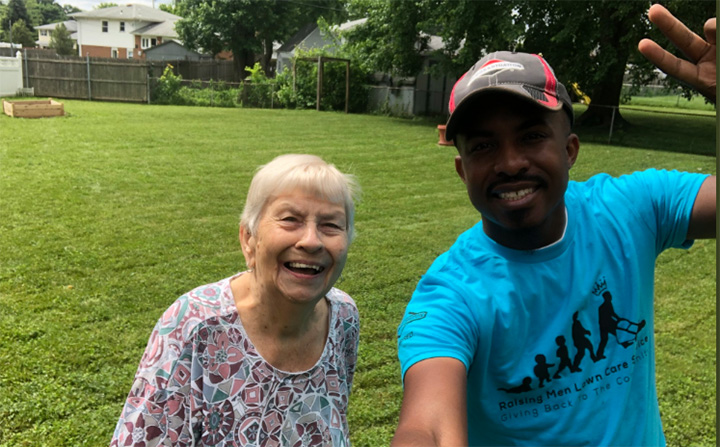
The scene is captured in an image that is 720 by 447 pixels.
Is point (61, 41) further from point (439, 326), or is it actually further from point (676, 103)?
point (439, 326)

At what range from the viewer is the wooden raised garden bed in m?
16.6

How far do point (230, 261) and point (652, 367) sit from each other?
518cm

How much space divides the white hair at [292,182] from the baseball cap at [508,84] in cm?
48

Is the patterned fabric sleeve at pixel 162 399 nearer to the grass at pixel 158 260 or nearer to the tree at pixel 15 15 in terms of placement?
the grass at pixel 158 260

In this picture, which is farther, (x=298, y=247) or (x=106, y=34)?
(x=106, y=34)

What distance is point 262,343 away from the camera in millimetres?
2037

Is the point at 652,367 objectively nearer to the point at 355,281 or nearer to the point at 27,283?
the point at 355,281

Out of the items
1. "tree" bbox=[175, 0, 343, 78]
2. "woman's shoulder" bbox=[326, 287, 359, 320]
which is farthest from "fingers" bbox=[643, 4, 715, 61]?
"tree" bbox=[175, 0, 343, 78]

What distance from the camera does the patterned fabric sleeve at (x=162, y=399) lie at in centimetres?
189

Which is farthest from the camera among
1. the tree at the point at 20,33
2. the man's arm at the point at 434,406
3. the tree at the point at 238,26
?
the tree at the point at 20,33

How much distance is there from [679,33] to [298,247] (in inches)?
46.9

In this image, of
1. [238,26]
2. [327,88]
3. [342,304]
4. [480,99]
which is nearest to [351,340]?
[342,304]

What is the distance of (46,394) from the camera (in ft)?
12.8

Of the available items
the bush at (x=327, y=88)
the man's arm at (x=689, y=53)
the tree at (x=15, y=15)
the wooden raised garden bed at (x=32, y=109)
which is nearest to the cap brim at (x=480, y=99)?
the man's arm at (x=689, y=53)
